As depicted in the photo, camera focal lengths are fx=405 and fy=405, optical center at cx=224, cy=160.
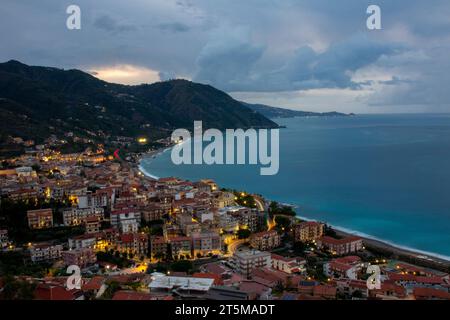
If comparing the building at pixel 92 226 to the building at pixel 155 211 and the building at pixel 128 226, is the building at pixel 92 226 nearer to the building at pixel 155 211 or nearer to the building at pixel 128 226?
the building at pixel 128 226

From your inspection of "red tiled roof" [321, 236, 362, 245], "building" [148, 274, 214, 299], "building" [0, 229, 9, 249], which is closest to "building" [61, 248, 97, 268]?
"building" [0, 229, 9, 249]

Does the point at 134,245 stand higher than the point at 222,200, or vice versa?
the point at 222,200

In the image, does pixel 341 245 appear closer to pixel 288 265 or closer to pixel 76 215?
pixel 288 265

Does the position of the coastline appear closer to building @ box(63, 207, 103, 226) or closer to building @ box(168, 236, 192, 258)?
building @ box(168, 236, 192, 258)

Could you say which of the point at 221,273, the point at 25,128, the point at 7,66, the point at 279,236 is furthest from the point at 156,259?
the point at 7,66

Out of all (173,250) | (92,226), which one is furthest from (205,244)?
(92,226)

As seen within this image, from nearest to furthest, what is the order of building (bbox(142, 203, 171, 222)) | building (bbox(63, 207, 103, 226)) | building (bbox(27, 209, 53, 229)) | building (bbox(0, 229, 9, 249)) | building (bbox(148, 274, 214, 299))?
building (bbox(148, 274, 214, 299)), building (bbox(0, 229, 9, 249)), building (bbox(27, 209, 53, 229)), building (bbox(63, 207, 103, 226)), building (bbox(142, 203, 171, 222))
